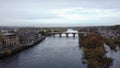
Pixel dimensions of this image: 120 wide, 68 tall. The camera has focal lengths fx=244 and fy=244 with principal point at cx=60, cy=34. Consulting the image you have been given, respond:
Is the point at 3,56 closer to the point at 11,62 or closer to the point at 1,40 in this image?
the point at 11,62

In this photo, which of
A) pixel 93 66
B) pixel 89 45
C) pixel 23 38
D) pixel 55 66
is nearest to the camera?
pixel 93 66

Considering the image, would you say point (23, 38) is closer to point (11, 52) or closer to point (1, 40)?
point (1, 40)

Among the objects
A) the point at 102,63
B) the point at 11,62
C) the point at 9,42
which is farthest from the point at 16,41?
the point at 102,63

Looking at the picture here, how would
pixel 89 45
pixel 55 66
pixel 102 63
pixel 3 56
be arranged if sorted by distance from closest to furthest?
pixel 102 63 < pixel 55 66 < pixel 3 56 < pixel 89 45

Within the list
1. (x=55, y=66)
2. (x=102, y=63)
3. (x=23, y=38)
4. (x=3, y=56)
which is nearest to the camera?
(x=102, y=63)

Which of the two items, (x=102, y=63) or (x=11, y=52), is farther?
(x=11, y=52)

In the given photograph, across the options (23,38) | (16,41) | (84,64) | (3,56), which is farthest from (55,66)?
(23,38)

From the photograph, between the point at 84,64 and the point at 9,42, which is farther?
the point at 9,42

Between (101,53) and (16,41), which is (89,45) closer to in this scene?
(101,53)

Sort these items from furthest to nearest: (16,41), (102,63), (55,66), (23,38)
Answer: (23,38) → (16,41) → (55,66) → (102,63)
